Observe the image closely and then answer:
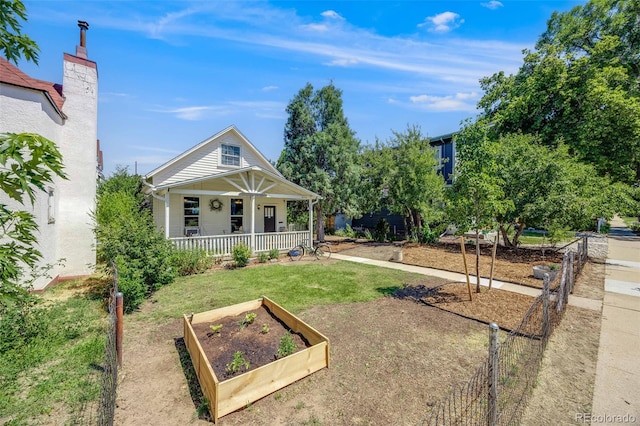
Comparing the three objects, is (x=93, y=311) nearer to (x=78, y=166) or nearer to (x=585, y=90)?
(x=78, y=166)

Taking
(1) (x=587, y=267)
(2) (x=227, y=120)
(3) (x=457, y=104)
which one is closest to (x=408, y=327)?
(1) (x=587, y=267)

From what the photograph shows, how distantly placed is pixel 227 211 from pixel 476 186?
37.3 ft

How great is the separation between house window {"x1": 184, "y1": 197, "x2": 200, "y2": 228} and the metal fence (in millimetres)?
12462

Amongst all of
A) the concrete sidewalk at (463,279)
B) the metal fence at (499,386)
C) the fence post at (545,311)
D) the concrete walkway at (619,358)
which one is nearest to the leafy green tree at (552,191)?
the concrete walkway at (619,358)

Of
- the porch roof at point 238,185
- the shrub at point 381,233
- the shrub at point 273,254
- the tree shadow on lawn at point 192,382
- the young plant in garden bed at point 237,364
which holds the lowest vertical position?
the tree shadow on lawn at point 192,382

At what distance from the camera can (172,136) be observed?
52.2 feet

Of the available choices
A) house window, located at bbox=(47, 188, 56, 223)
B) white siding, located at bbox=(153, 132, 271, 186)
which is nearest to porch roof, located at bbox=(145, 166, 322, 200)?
white siding, located at bbox=(153, 132, 271, 186)

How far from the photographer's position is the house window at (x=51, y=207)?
24.8 feet

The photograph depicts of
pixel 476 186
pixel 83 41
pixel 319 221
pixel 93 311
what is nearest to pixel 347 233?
pixel 319 221

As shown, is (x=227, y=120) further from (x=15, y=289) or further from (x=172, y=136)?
(x=15, y=289)

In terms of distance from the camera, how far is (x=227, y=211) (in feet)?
45.7

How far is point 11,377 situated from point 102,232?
4.35 m

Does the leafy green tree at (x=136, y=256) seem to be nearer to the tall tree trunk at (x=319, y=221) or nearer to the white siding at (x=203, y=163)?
the white siding at (x=203, y=163)

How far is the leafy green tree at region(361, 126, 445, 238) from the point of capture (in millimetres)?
15664
